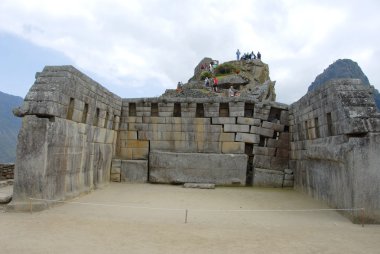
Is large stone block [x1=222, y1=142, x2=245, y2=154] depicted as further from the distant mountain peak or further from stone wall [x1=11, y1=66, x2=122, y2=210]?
the distant mountain peak

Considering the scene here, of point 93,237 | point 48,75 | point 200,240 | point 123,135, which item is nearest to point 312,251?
point 200,240

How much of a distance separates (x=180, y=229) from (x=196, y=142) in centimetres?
639

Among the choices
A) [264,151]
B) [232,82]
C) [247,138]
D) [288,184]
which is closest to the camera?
[288,184]

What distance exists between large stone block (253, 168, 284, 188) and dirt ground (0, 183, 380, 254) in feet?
7.64

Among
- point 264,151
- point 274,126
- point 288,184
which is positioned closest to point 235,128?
point 264,151

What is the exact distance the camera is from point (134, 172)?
12.7m

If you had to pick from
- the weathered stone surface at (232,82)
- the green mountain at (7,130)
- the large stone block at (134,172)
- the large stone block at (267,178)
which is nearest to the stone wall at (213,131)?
the large stone block at (267,178)

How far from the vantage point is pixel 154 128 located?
42.2ft

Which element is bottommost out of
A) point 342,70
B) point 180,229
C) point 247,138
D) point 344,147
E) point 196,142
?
point 180,229

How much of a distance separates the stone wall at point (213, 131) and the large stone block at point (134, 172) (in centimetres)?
29

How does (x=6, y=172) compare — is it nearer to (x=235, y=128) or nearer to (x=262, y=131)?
(x=235, y=128)

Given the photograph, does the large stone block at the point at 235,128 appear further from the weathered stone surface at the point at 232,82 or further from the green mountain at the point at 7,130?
the green mountain at the point at 7,130

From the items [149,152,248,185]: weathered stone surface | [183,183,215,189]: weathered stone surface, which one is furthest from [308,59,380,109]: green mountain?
[183,183,215,189]: weathered stone surface

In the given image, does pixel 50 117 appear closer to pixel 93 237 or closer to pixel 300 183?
pixel 93 237
